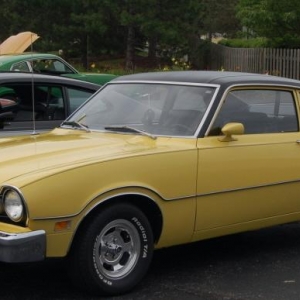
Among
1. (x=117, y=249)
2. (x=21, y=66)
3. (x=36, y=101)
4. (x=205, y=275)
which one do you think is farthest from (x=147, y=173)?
(x=21, y=66)

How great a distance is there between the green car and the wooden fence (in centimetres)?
1181

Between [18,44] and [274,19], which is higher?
[274,19]

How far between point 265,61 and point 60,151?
72.7ft

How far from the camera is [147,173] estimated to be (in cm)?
480

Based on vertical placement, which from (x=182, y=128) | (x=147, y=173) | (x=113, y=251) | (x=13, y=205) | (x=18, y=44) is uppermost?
(x=18, y=44)

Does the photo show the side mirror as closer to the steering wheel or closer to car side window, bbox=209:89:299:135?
car side window, bbox=209:89:299:135

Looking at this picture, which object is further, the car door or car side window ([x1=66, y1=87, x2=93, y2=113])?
car side window ([x1=66, y1=87, x2=93, y2=113])

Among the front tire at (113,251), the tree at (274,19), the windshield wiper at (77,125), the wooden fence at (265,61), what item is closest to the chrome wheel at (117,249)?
the front tire at (113,251)

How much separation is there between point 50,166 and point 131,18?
25.1 m

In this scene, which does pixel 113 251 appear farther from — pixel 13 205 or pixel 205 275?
pixel 205 275

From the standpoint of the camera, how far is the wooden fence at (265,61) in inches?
961

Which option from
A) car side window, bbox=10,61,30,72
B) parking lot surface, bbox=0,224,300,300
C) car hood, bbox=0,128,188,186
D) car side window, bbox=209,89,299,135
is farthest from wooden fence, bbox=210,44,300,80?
car hood, bbox=0,128,188,186

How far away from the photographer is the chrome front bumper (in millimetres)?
4238

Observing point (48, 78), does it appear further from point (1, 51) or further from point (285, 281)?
point (1, 51)
